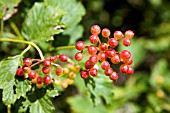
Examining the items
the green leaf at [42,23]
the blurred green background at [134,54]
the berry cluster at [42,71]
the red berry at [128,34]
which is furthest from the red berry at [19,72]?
the red berry at [128,34]

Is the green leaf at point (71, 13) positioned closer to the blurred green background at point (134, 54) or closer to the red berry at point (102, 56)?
the blurred green background at point (134, 54)

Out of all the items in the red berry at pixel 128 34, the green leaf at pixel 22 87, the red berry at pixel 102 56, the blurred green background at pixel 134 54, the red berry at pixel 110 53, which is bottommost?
the blurred green background at pixel 134 54

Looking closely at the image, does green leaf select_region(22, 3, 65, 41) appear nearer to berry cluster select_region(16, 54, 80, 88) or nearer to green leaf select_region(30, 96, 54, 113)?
berry cluster select_region(16, 54, 80, 88)

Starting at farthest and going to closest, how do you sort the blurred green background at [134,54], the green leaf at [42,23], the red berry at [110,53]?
1. the blurred green background at [134,54]
2. the green leaf at [42,23]
3. the red berry at [110,53]

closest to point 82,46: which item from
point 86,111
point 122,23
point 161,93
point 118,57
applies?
point 118,57

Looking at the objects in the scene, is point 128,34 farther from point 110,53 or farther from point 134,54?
point 134,54

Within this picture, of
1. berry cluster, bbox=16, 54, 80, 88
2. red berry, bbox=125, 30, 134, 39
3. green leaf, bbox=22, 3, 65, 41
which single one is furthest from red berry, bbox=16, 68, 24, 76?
red berry, bbox=125, 30, 134, 39

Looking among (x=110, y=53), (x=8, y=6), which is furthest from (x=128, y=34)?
(x=8, y=6)
